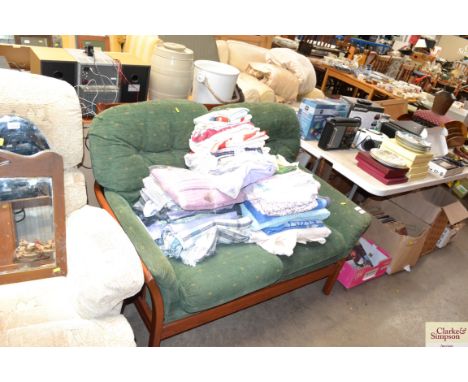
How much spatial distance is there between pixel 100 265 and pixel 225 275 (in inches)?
19.3

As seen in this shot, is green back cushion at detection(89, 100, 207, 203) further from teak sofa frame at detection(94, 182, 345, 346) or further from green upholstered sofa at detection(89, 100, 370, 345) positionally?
teak sofa frame at detection(94, 182, 345, 346)

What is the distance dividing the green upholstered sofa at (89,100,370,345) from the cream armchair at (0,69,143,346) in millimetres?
95

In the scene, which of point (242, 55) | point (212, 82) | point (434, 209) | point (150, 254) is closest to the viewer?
point (150, 254)

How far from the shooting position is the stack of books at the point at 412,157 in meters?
2.09

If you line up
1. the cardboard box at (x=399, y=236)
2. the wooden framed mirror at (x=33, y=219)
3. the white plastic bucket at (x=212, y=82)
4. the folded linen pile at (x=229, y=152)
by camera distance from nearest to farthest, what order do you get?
the wooden framed mirror at (x=33, y=219)
the folded linen pile at (x=229, y=152)
the white plastic bucket at (x=212, y=82)
the cardboard box at (x=399, y=236)

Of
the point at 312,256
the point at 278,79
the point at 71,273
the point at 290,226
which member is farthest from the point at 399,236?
the point at 71,273

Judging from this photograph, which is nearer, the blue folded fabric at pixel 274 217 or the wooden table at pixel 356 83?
the blue folded fabric at pixel 274 217

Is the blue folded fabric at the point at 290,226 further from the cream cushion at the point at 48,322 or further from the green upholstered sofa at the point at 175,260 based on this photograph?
the cream cushion at the point at 48,322

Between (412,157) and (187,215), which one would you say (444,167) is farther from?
(187,215)

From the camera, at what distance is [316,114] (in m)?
2.27

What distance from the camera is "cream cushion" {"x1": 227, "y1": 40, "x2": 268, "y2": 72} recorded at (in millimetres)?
3367

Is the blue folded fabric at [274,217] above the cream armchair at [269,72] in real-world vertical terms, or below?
below

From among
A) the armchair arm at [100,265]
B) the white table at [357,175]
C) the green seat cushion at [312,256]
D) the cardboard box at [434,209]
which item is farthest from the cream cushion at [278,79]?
the armchair arm at [100,265]

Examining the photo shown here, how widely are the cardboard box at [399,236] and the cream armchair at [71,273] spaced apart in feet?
5.66
